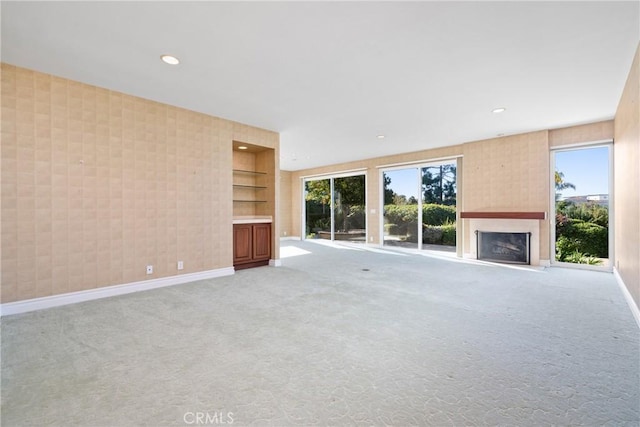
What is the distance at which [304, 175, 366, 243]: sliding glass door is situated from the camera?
30.5ft

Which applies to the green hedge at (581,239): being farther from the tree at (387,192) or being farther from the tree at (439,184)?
the tree at (387,192)

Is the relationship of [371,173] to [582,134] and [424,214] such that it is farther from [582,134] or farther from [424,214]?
[582,134]

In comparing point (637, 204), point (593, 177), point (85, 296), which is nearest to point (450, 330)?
point (637, 204)

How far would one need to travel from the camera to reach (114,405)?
63.7 inches

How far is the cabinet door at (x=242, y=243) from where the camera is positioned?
207 inches

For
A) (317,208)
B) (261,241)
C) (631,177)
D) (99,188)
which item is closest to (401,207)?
(317,208)

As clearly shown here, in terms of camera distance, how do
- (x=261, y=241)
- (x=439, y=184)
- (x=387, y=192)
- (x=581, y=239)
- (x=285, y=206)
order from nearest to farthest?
(x=581, y=239), (x=261, y=241), (x=439, y=184), (x=387, y=192), (x=285, y=206)

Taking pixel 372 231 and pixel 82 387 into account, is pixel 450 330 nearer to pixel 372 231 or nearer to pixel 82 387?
pixel 82 387

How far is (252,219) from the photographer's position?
5547 millimetres

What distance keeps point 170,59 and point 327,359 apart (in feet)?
10.6

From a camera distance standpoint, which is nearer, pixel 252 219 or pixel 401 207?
pixel 252 219

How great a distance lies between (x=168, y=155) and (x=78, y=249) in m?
1.67

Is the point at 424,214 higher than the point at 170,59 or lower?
lower

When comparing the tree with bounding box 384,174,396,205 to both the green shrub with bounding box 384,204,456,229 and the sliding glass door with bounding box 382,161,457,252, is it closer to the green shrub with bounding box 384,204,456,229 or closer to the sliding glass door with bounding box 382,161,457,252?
the sliding glass door with bounding box 382,161,457,252
